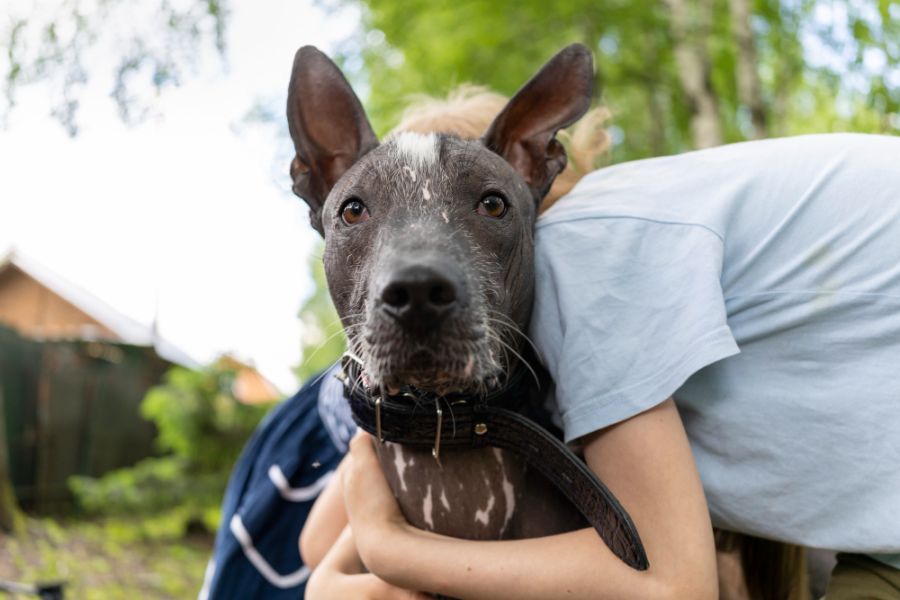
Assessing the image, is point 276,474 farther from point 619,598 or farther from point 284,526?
point 619,598

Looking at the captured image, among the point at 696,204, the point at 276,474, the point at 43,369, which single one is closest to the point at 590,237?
the point at 696,204

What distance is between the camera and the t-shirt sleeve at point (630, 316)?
1.74 m

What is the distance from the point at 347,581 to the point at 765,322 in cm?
125

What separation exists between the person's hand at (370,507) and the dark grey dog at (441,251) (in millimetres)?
41

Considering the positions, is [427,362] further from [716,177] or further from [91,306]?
[91,306]

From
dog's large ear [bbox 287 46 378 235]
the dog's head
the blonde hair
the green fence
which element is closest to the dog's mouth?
the dog's head

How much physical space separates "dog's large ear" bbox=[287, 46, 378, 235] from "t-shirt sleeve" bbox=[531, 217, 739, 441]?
2.16ft

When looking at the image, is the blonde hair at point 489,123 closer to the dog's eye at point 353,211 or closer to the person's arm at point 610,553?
the dog's eye at point 353,211

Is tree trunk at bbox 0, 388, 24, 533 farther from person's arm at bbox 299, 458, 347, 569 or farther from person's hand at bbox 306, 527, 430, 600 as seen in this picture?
person's hand at bbox 306, 527, 430, 600

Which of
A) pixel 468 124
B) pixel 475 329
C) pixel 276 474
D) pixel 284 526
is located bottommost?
pixel 284 526

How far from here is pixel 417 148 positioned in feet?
6.41

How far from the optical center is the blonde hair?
2481mm

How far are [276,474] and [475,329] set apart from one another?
175cm

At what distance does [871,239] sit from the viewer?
1.80 m
